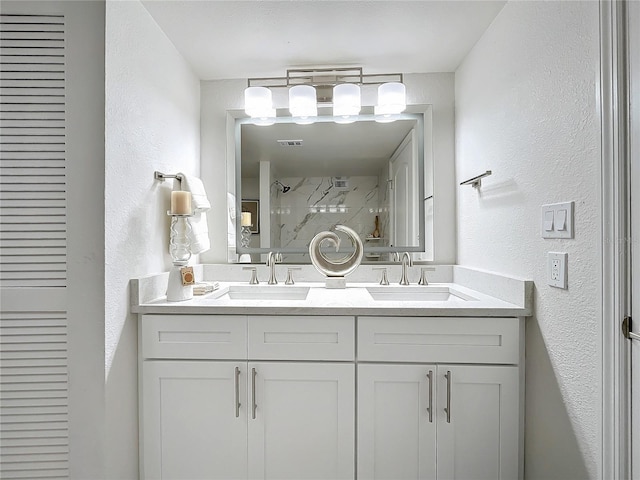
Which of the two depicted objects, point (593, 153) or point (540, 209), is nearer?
point (593, 153)

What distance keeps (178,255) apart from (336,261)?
795 mm

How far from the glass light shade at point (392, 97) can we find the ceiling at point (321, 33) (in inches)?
4.2

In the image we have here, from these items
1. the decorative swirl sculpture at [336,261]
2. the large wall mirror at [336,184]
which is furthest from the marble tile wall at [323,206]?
the decorative swirl sculpture at [336,261]

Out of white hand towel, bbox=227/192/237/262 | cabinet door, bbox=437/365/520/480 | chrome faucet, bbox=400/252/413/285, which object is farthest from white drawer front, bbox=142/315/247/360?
chrome faucet, bbox=400/252/413/285

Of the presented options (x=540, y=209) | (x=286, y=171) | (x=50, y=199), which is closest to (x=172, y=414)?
(x=50, y=199)

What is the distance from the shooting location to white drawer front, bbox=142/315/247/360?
1.38 m

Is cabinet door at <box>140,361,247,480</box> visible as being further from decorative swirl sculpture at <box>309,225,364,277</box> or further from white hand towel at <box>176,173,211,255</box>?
decorative swirl sculpture at <box>309,225,364,277</box>

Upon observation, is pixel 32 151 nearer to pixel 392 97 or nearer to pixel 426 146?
pixel 392 97

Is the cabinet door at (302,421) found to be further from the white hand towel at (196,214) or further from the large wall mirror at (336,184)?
the large wall mirror at (336,184)

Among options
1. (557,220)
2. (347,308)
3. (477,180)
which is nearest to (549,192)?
(557,220)

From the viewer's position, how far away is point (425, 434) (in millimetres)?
1327

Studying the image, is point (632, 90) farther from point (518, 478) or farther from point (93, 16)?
point (93, 16)

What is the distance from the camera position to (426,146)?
6.66 feet

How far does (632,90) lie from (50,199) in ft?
5.78
